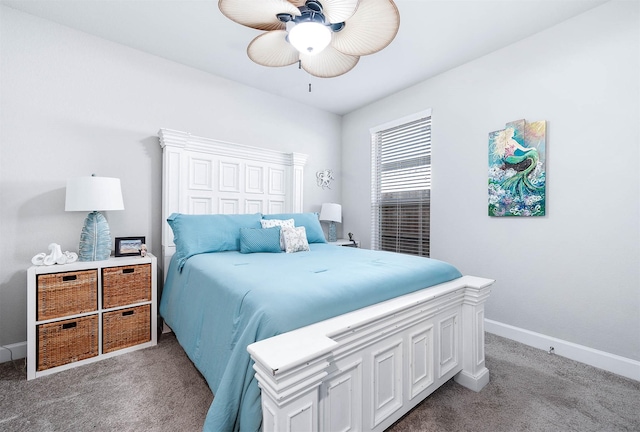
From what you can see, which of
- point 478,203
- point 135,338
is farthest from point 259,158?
point 478,203

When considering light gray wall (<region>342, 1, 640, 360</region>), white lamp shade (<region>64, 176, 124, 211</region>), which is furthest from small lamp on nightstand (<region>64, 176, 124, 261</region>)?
light gray wall (<region>342, 1, 640, 360</region>)

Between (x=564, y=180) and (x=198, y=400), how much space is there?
3.00 meters

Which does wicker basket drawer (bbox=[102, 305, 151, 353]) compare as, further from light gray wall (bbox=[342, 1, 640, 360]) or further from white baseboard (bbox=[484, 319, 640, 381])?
white baseboard (bbox=[484, 319, 640, 381])

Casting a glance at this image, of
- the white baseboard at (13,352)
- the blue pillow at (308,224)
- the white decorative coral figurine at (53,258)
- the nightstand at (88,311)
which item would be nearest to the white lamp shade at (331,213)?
the blue pillow at (308,224)

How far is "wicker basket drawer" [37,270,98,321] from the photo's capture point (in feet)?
6.22

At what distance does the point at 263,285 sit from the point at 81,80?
2.51 meters

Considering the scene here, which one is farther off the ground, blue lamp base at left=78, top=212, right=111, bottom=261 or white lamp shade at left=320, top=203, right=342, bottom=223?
white lamp shade at left=320, top=203, right=342, bottom=223

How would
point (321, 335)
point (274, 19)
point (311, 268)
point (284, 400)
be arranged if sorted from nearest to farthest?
point (284, 400) < point (321, 335) < point (274, 19) < point (311, 268)

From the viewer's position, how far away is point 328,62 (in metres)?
1.92

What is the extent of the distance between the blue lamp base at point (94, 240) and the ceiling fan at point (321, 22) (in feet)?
5.90

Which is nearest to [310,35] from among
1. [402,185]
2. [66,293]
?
[66,293]

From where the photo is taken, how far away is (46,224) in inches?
89.0

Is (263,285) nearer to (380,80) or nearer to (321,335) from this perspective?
(321,335)

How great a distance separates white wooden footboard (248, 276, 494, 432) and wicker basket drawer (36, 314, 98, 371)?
183 cm
